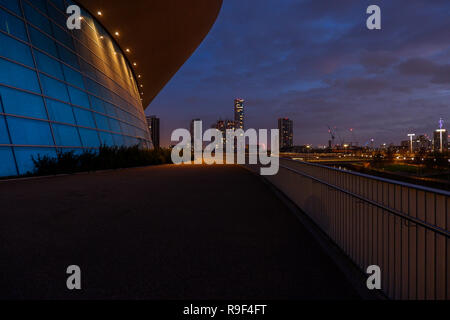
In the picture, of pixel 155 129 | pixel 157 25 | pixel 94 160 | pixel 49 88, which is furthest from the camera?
pixel 155 129

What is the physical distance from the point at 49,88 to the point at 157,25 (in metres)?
14.8

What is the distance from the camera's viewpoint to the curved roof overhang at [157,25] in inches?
920

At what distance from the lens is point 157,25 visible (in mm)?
27016

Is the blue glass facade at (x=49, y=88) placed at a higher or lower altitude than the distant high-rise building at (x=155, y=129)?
lower

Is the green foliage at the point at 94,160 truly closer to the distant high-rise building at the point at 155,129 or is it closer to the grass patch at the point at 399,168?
the grass patch at the point at 399,168

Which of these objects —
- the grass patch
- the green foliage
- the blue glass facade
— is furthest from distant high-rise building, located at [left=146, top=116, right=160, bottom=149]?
the blue glass facade

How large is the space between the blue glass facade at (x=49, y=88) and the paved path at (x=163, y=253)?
850 cm

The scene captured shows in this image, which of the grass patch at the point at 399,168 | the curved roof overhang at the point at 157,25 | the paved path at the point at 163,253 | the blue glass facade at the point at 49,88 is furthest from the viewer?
the grass patch at the point at 399,168

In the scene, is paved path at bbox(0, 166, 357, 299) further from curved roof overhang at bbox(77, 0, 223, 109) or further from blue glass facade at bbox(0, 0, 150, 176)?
curved roof overhang at bbox(77, 0, 223, 109)

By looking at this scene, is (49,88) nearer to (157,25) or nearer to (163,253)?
(157,25)

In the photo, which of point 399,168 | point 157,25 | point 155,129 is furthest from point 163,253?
point 155,129

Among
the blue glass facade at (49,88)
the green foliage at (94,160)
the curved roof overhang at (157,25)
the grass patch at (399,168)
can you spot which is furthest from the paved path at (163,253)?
the grass patch at (399,168)
